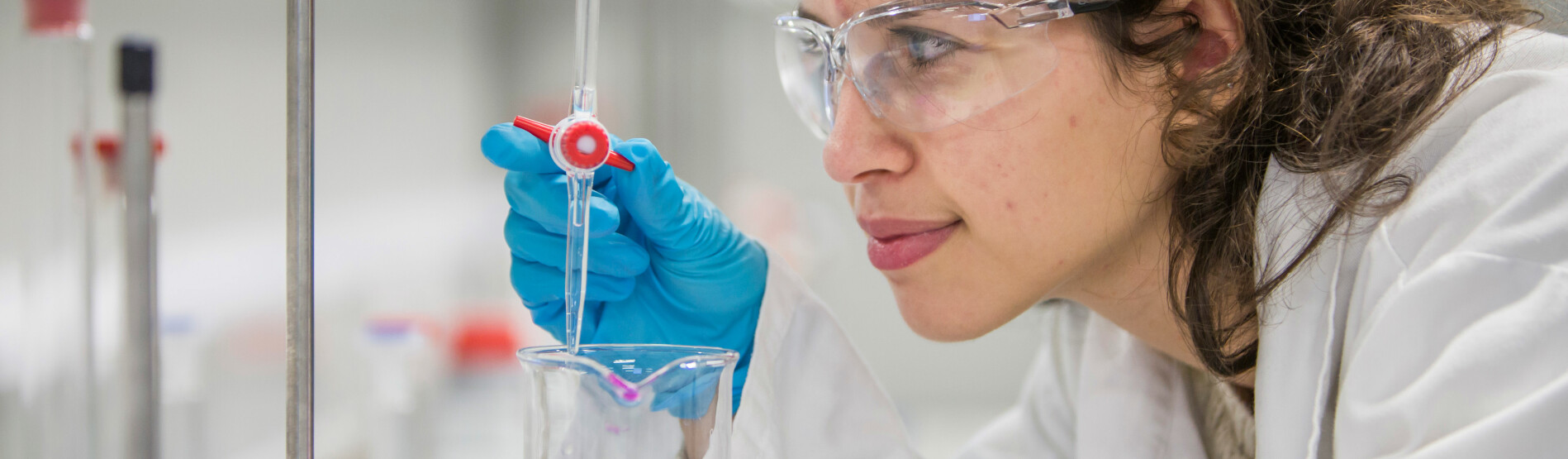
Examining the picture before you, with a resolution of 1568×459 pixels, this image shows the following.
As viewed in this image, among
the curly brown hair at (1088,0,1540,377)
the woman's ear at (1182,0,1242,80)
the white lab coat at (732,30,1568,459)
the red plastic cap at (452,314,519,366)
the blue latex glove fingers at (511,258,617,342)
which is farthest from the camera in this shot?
the red plastic cap at (452,314,519,366)

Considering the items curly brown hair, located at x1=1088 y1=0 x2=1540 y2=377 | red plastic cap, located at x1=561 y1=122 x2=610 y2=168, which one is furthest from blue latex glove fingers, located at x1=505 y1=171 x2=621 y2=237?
curly brown hair, located at x1=1088 y1=0 x2=1540 y2=377

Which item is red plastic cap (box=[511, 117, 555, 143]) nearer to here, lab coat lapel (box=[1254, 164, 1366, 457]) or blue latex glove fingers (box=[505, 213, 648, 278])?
blue latex glove fingers (box=[505, 213, 648, 278])

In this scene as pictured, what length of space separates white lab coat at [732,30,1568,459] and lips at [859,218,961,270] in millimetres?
134

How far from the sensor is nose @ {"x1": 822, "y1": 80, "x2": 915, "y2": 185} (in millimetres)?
850

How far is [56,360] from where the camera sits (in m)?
1.06

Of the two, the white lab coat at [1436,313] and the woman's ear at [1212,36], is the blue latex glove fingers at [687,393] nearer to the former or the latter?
the white lab coat at [1436,313]

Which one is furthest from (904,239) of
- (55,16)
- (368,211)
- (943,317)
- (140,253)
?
(368,211)

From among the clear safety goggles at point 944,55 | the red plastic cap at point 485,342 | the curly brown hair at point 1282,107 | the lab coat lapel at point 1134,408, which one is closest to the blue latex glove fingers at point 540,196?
the clear safety goggles at point 944,55

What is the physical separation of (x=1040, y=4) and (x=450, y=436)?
152 centimetres

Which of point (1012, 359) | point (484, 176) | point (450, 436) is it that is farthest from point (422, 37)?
point (1012, 359)

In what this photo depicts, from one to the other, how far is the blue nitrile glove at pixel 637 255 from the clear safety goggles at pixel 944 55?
0.22 meters

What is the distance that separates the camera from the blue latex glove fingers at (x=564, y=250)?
87cm

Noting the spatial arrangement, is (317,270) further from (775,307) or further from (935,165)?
(935,165)

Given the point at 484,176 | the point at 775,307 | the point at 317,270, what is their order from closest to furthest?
1. the point at 775,307
2. the point at 317,270
3. the point at 484,176
